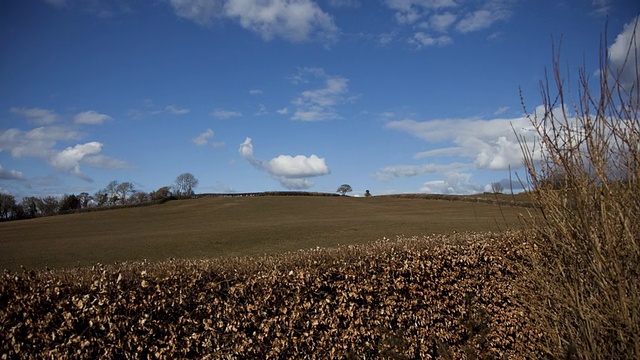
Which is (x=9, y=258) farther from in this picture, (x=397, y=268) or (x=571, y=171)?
(x=571, y=171)

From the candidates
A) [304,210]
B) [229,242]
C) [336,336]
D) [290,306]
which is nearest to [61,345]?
[290,306]

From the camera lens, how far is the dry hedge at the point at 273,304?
537 centimetres

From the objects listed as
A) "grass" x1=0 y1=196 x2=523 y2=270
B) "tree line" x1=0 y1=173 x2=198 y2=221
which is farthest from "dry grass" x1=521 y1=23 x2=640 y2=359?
"tree line" x1=0 y1=173 x2=198 y2=221

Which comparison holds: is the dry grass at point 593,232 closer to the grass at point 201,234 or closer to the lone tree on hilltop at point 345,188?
the grass at point 201,234

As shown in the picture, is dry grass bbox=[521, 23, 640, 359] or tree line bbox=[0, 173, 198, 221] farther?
tree line bbox=[0, 173, 198, 221]

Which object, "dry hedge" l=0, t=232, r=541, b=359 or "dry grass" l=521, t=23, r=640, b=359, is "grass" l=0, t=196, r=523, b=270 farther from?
"dry grass" l=521, t=23, r=640, b=359

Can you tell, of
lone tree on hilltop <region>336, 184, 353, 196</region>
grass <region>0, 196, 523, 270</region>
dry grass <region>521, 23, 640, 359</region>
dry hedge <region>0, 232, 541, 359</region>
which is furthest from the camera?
lone tree on hilltop <region>336, 184, 353, 196</region>

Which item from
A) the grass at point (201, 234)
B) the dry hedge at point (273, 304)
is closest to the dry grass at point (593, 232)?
the dry hedge at point (273, 304)

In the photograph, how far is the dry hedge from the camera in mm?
5367

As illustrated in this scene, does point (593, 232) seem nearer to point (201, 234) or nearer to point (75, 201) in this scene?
point (201, 234)

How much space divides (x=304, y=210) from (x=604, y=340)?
42792 millimetres

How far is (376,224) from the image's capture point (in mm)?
29844

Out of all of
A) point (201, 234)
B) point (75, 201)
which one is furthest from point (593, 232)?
point (75, 201)

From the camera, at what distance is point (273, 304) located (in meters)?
6.14
